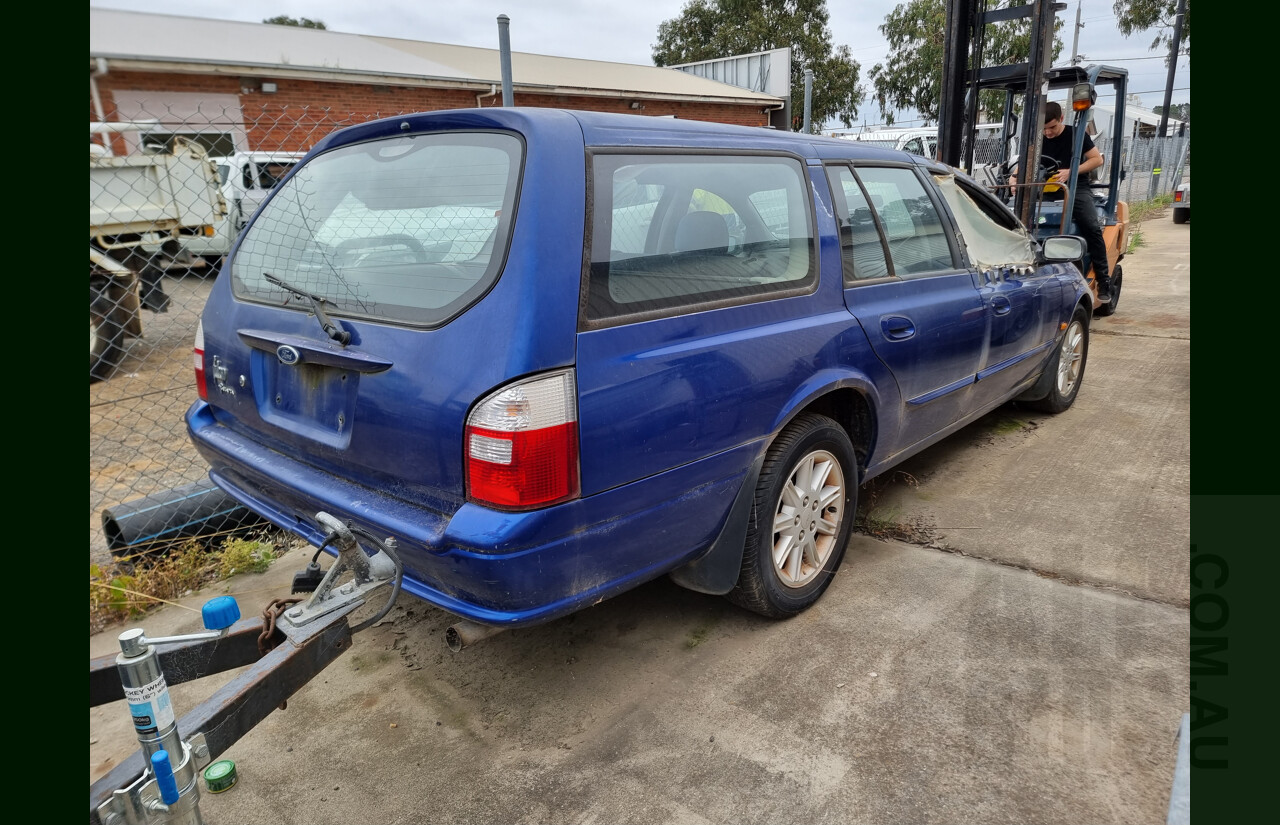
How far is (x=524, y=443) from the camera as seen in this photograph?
6.54ft

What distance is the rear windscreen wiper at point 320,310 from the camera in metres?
2.31

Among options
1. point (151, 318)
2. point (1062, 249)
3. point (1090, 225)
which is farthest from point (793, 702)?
point (151, 318)

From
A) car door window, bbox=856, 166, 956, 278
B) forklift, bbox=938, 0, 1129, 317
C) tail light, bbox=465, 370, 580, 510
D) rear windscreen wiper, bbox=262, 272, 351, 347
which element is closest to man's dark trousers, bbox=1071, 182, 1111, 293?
forklift, bbox=938, 0, 1129, 317

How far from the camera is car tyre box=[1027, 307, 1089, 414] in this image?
5031 mm

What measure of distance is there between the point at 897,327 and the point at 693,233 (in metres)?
1.09

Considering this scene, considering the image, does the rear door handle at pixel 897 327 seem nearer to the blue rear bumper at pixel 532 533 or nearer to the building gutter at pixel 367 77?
the blue rear bumper at pixel 532 533

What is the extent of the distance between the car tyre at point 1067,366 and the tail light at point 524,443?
3.96 m

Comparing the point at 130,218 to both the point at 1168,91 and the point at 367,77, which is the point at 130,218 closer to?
the point at 367,77

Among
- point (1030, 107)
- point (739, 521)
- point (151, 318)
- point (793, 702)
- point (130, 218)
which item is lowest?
point (793, 702)

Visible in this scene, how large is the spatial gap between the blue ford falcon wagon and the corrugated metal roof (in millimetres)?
10159

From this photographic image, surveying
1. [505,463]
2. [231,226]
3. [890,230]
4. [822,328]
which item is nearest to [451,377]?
[505,463]

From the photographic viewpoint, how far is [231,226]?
38.0 ft

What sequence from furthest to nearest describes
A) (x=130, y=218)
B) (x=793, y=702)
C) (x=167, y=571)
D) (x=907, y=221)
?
(x=130, y=218) < (x=907, y=221) < (x=167, y=571) < (x=793, y=702)

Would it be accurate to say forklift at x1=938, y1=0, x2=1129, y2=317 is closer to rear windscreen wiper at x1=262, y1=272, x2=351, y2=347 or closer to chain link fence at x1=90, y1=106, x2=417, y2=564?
chain link fence at x1=90, y1=106, x2=417, y2=564
